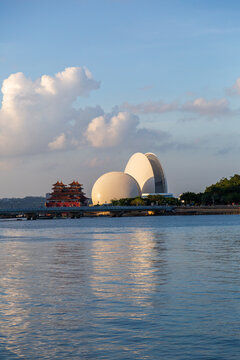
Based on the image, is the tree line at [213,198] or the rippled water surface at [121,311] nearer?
the rippled water surface at [121,311]

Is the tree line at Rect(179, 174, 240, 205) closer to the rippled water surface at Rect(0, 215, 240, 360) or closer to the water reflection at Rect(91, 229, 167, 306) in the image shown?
the water reflection at Rect(91, 229, 167, 306)

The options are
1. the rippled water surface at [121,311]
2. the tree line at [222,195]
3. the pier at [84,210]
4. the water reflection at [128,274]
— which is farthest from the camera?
the tree line at [222,195]

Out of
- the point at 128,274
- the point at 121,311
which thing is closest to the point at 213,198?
the point at 128,274

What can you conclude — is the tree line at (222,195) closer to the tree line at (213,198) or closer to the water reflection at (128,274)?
the tree line at (213,198)

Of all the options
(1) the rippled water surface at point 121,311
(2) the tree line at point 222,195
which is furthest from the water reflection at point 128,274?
(2) the tree line at point 222,195

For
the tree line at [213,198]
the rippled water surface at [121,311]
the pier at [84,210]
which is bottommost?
the rippled water surface at [121,311]

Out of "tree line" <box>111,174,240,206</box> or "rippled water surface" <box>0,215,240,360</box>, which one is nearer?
"rippled water surface" <box>0,215,240,360</box>

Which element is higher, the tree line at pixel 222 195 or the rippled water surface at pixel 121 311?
the tree line at pixel 222 195

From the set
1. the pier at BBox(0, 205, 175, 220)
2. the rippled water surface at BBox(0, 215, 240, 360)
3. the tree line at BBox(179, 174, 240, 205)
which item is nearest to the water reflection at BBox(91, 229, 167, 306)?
the rippled water surface at BBox(0, 215, 240, 360)

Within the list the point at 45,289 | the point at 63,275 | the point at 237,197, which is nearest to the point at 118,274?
the point at 63,275

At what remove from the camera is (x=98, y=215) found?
193500 mm

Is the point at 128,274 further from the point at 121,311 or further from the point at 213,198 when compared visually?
the point at 213,198

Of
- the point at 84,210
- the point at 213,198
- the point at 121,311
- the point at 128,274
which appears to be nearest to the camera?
the point at 121,311

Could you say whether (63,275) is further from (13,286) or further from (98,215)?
(98,215)
